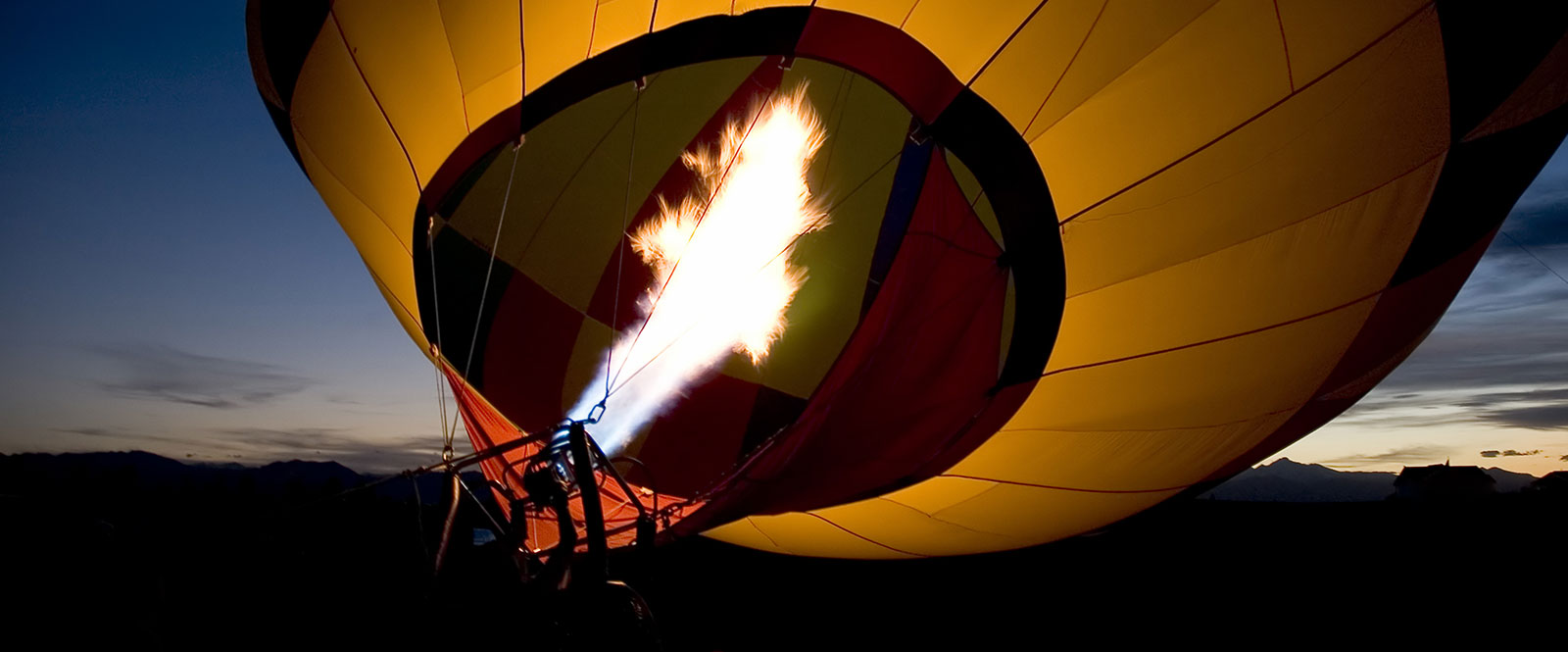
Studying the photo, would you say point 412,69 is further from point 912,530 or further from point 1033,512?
point 1033,512

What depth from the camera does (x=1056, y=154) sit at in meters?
1.83

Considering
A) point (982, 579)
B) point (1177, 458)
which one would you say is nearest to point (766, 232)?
point (1177, 458)

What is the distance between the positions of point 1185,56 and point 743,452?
1709 millimetres

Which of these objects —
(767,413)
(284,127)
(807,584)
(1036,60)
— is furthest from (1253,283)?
(284,127)

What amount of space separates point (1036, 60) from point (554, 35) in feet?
3.86

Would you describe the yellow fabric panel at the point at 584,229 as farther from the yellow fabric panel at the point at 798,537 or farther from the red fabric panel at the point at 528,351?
the yellow fabric panel at the point at 798,537

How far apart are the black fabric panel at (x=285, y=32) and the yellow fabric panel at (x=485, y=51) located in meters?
0.41

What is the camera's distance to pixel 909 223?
2312mm

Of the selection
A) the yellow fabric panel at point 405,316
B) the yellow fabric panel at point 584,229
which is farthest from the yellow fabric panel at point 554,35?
the yellow fabric panel at point 405,316

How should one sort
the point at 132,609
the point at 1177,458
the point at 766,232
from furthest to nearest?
the point at 1177,458, the point at 766,232, the point at 132,609

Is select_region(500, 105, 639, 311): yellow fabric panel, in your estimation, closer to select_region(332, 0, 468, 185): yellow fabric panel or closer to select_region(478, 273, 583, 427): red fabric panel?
select_region(478, 273, 583, 427): red fabric panel

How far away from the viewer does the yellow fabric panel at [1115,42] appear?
168 centimetres

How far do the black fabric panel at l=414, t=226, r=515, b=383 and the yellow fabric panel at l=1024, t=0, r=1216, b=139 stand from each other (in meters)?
1.74

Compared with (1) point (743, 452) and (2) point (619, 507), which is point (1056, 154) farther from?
(2) point (619, 507)
